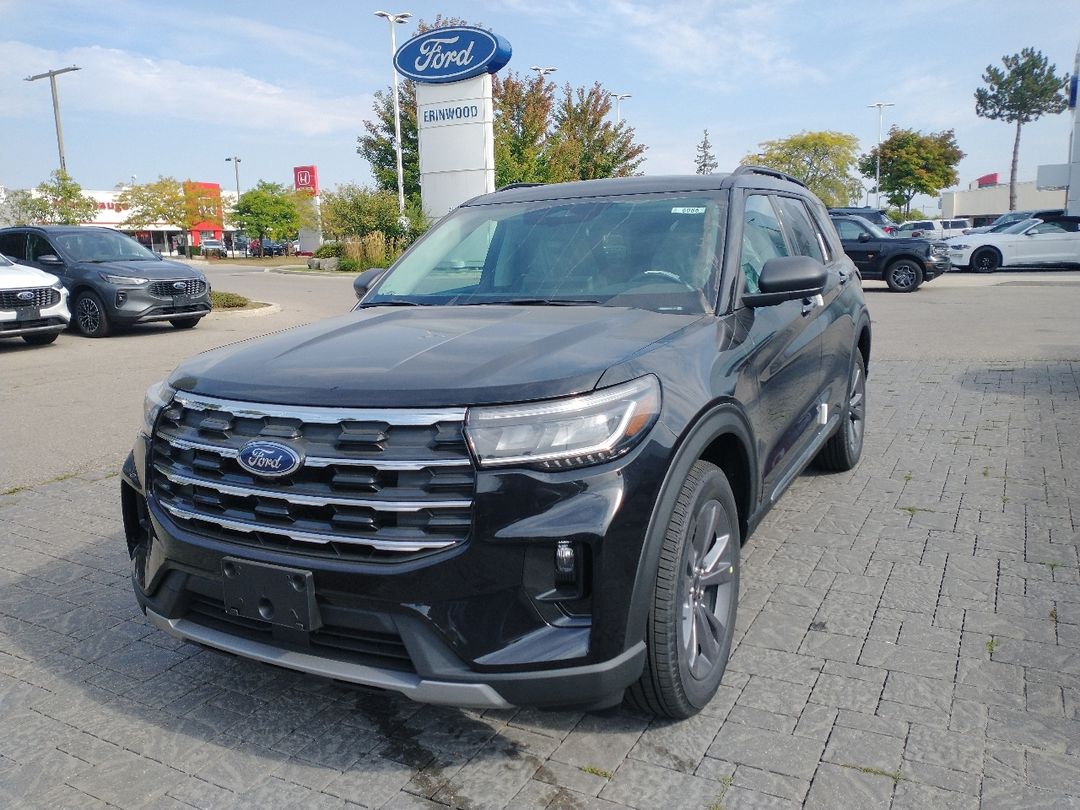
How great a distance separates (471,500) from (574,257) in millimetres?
1780

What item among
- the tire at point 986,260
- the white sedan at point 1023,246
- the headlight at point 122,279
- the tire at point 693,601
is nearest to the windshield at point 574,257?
the tire at point 693,601

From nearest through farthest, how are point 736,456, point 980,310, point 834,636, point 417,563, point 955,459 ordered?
point 417,563, point 736,456, point 834,636, point 955,459, point 980,310

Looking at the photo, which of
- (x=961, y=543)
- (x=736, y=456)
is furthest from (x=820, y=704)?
(x=961, y=543)

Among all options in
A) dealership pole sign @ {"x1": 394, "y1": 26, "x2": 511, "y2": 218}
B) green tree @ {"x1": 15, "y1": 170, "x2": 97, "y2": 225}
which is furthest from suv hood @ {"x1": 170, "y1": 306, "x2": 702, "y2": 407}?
green tree @ {"x1": 15, "y1": 170, "x2": 97, "y2": 225}

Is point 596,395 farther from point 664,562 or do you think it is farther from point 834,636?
point 834,636

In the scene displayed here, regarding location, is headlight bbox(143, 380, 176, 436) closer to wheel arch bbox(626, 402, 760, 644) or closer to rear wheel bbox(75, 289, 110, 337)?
wheel arch bbox(626, 402, 760, 644)

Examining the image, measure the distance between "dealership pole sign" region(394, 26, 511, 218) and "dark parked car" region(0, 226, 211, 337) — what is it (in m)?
11.7

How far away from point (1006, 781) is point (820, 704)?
1.99 ft

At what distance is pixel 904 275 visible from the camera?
20.6 m

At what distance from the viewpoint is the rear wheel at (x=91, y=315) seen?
13.9 meters

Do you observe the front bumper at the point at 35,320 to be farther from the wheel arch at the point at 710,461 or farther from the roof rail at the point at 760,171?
the wheel arch at the point at 710,461

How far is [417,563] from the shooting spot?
2.42 m

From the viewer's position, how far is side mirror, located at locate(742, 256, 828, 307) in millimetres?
3484

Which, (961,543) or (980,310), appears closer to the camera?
(961,543)
